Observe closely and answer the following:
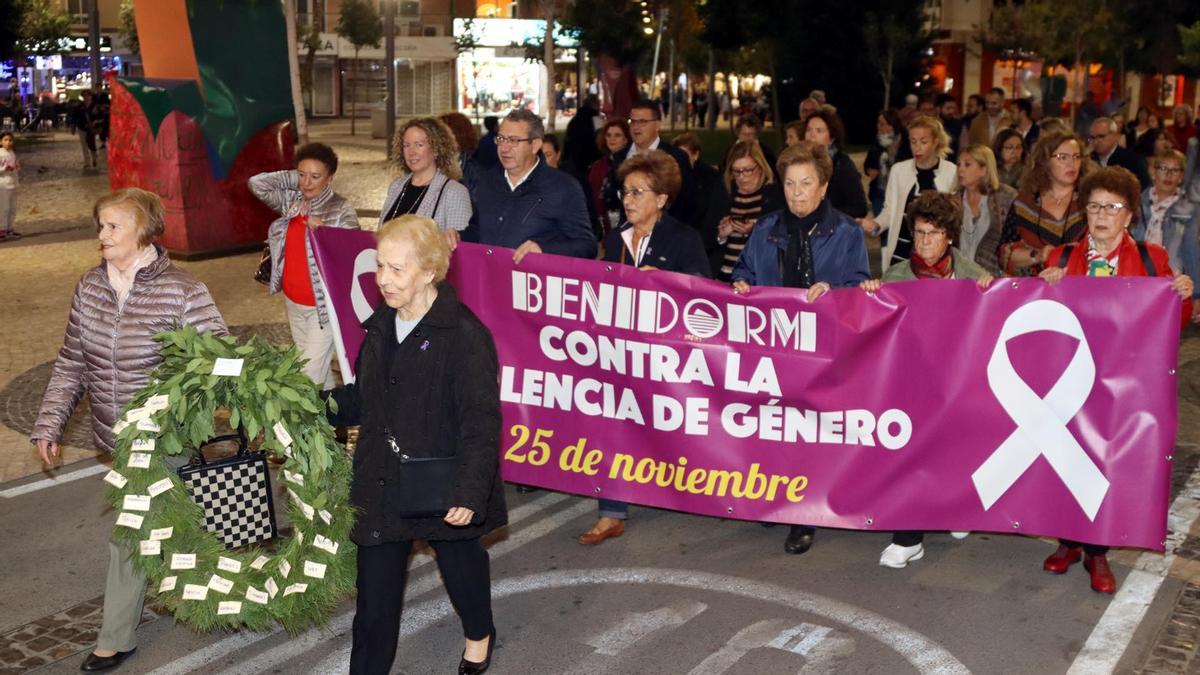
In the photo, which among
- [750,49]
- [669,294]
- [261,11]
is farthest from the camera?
[750,49]

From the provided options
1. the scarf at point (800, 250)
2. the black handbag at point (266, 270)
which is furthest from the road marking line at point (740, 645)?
the black handbag at point (266, 270)

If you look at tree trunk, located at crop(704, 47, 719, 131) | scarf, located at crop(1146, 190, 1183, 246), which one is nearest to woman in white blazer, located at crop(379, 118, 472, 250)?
scarf, located at crop(1146, 190, 1183, 246)

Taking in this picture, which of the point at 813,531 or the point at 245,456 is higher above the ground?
the point at 245,456

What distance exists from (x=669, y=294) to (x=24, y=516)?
377 centimetres

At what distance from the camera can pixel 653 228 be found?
22.8 ft

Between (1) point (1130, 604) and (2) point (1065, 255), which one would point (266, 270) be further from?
(1) point (1130, 604)

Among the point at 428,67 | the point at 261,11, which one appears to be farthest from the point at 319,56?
the point at 261,11

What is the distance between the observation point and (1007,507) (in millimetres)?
6301

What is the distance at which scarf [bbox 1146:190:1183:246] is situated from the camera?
1075 centimetres

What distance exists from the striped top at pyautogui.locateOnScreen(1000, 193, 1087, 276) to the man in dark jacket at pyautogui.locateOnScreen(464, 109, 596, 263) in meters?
2.55

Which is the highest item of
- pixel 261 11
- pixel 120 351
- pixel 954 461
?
pixel 261 11

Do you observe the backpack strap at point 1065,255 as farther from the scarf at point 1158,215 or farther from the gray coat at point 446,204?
the scarf at point 1158,215

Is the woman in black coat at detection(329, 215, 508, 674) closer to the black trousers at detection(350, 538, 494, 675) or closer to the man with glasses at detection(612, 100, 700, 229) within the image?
the black trousers at detection(350, 538, 494, 675)

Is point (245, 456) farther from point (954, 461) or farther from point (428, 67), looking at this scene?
point (428, 67)
